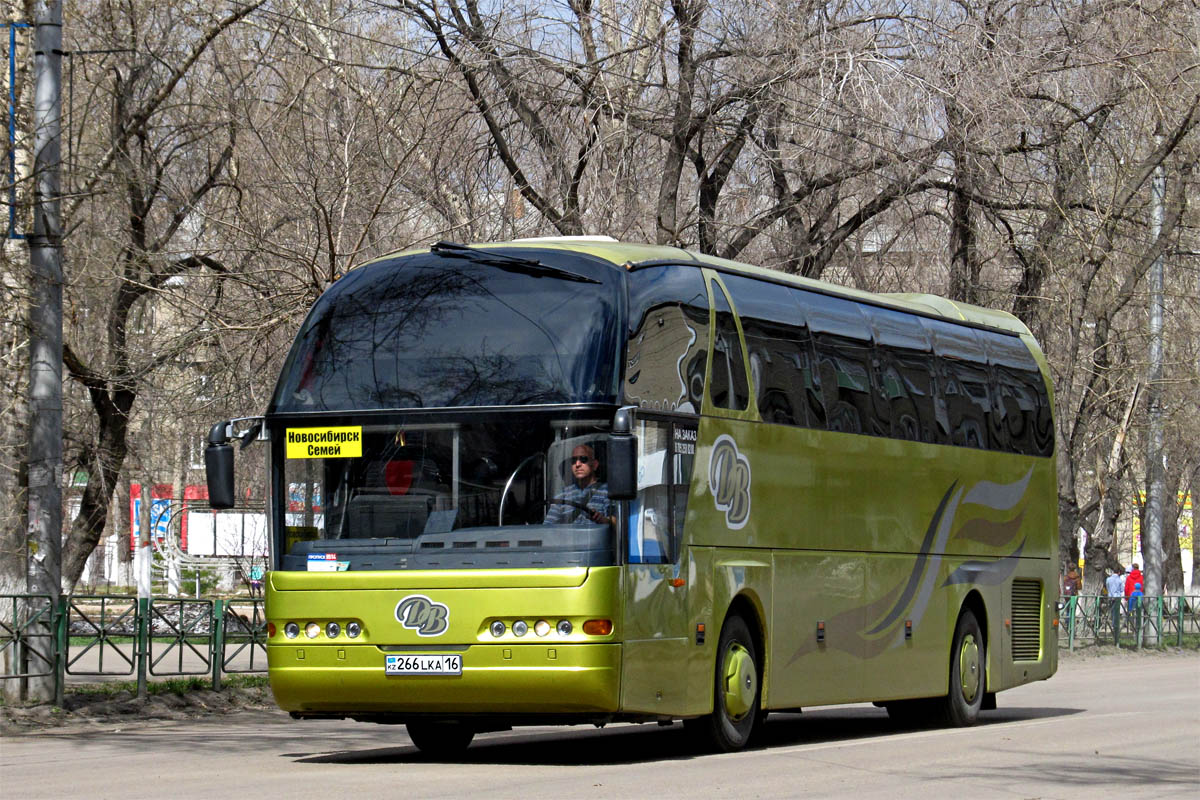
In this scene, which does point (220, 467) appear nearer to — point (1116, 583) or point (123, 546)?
point (1116, 583)

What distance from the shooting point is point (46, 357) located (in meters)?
17.0

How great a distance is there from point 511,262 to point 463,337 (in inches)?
25.6

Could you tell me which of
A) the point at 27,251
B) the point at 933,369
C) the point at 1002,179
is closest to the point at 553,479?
the point at 933,369

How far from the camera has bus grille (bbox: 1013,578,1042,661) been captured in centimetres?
1877

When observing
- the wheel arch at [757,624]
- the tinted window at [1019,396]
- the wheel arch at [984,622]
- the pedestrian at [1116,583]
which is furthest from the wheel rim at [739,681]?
the pedestrian at [1116,583]


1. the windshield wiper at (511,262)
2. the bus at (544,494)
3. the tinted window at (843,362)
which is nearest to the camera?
the bus at (544,494)

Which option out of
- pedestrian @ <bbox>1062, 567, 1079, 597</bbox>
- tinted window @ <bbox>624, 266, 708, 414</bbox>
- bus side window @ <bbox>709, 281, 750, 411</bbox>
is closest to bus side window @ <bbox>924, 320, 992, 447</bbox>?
bus side window @ <bbox>709, 281, 750, 411</bbox>

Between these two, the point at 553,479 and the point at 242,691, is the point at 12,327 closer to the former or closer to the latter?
the point at 242,691

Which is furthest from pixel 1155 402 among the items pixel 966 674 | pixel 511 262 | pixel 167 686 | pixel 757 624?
pixel 511 262

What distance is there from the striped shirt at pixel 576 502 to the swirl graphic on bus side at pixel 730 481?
138 cm

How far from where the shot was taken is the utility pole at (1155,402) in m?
28.2

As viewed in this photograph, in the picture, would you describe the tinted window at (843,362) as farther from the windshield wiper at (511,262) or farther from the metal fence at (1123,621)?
the metal fence at (1123,621)

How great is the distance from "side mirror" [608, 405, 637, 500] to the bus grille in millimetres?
8524

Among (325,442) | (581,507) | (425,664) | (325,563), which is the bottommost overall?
(425,664)
